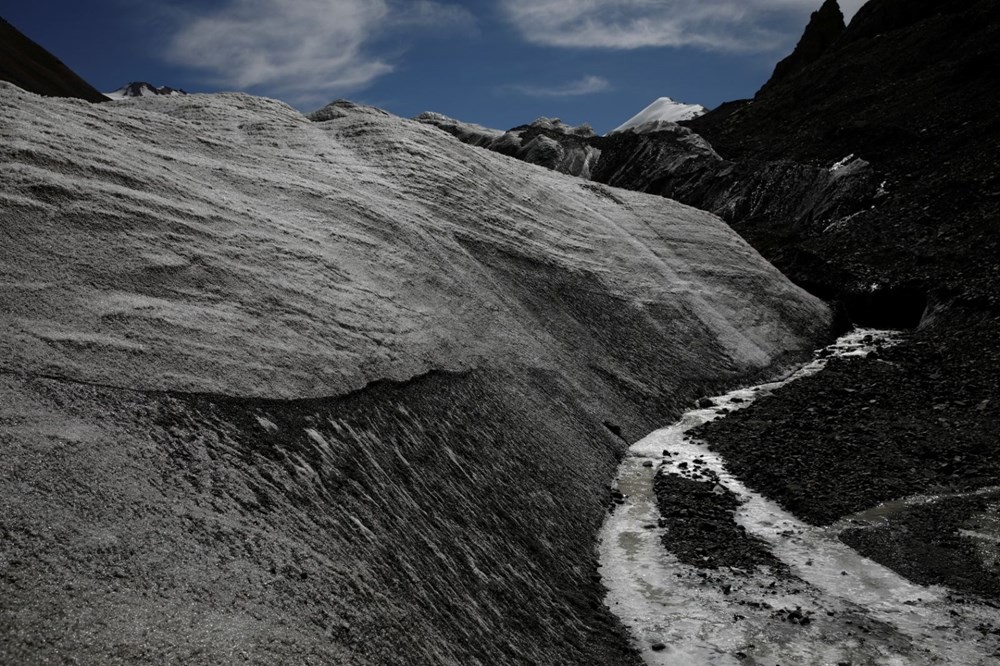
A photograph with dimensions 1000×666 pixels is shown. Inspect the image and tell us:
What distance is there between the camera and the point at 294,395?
46.5 ft

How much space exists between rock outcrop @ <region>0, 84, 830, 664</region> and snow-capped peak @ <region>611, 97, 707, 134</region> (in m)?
94.6

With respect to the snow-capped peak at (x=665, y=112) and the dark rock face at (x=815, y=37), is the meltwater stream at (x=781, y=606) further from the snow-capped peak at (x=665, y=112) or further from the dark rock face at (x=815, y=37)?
the snow-capped peak at (x=665, y=112)

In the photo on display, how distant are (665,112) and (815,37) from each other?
1116 inches

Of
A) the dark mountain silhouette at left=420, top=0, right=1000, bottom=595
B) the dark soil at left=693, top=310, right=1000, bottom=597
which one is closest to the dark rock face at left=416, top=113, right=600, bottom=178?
the dark mountain silhouette at left=420, top=0, right=1000, bottom=595

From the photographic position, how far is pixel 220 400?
13.1m

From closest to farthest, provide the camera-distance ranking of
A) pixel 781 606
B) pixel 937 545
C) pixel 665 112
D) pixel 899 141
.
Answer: pixel 781 606 → pixel 937 545 → pixel 899 141 → pixel 665 112

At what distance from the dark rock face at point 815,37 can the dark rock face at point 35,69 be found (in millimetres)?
109912

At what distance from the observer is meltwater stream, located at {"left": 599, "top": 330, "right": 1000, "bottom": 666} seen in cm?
1347

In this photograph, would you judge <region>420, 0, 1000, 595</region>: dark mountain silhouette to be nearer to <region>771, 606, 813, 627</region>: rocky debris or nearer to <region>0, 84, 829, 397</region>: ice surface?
<region>771, 606, 813, 627</region>: rocky debris


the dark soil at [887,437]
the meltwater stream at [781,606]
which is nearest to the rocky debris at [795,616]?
the meltwater stream at [781,606]

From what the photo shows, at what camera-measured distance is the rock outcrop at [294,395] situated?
9.61 metres

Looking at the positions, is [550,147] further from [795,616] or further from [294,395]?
[795,616]

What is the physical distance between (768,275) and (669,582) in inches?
919

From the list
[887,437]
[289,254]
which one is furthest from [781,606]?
[289,254]
